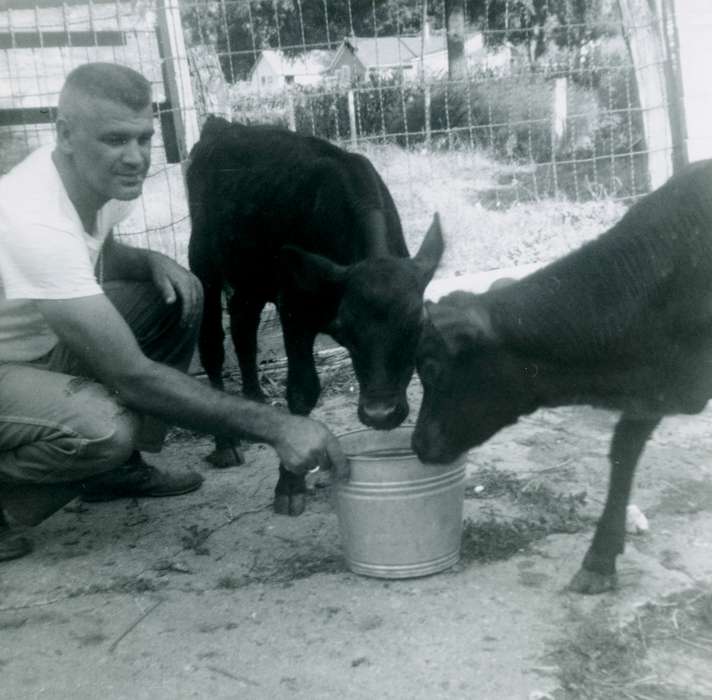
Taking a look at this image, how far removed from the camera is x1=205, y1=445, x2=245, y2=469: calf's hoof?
4984 millimetres

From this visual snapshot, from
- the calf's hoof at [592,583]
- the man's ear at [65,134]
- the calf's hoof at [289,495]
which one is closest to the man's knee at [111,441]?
the calf's hoof at [289,495]

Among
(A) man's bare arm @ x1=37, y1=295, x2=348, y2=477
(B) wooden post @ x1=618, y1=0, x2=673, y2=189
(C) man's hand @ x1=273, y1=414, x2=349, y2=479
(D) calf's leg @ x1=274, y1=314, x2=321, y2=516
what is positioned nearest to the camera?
(C) man's hand @ x1=273, y1=414, x2=349, y2=479

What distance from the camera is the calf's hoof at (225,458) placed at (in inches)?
196

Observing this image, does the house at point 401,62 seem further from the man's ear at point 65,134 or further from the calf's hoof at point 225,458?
the man's ear at point 65,134

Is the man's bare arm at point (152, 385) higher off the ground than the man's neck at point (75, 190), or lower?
lower

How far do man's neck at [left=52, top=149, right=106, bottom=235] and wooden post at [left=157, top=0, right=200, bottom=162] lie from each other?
8.17ft

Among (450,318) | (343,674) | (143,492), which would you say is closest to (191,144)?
(143,492)

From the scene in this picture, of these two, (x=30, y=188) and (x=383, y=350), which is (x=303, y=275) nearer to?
(x=383, y=350)

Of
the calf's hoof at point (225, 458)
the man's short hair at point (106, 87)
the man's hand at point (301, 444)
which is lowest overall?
the calf's hoof at point (225, 458)

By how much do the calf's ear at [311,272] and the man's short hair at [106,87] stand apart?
3.65 feet

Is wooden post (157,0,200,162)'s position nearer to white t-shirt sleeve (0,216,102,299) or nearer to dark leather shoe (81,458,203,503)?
dark leather shoe (81,458,203,503)

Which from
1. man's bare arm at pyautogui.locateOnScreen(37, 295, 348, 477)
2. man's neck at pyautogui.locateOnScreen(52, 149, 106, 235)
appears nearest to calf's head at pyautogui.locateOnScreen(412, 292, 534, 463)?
man's bare arm at pyautogui.locateOnScreen(37, 295, 348, 477)

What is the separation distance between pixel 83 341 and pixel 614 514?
1.92 m

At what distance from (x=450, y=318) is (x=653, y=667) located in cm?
120
